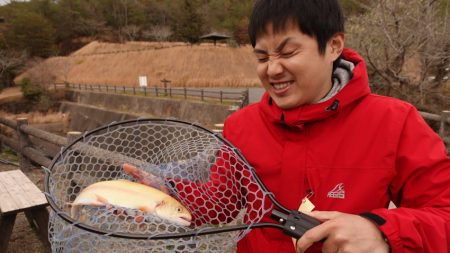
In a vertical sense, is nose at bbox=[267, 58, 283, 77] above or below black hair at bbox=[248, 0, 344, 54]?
below

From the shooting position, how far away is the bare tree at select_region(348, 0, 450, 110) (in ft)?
26.1

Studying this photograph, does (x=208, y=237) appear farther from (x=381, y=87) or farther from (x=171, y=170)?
(x=381, y=87)

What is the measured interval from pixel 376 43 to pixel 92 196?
927 centimetres

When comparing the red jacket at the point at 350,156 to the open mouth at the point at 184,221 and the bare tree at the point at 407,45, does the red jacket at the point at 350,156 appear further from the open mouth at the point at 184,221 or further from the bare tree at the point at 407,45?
the bare tree at the point at 407,45

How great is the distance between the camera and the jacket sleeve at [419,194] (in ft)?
3.05

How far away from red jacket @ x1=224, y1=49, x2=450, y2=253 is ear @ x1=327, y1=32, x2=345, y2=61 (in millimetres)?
99

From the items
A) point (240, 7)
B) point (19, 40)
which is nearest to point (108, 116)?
point (19, 40)

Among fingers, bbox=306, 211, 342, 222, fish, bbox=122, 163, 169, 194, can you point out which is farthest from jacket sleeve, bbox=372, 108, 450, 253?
fish, bbox=122, 163, 169, 194

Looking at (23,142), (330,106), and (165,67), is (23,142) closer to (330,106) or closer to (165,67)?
(330,106)

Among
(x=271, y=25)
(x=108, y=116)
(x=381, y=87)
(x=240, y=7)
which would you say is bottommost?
(x=108, y=116)

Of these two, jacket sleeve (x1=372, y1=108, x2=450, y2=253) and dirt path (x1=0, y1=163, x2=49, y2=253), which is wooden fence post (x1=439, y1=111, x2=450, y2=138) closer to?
jacket sleeve (x1=372, y1=108, x2=450, y2=253)

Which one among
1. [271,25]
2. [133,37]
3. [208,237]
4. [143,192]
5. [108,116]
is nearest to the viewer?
[208,237]

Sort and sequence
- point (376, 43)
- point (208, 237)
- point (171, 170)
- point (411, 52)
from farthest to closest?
point (376, 43) < point (411, 52) < point (171, 170) < point (208, 237)

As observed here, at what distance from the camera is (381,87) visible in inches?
359
